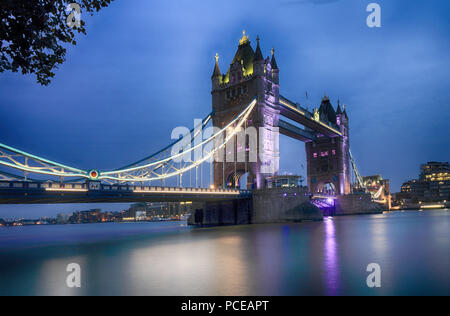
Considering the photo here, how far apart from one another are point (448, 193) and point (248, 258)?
141965 millimetres

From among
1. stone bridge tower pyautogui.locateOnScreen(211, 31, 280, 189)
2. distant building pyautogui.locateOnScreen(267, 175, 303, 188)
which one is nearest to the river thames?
distant building pyautogui.locateOnScreen(267, 175, 303, 188)

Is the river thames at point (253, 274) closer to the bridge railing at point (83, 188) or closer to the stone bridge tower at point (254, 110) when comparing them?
the bridge railing at point (83, 188)

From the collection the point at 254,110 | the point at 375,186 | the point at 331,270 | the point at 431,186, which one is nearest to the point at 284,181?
the point at 254,110

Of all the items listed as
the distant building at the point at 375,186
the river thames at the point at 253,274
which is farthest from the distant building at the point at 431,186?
the river thames at the point at 253,274

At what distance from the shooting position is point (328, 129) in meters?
69.8

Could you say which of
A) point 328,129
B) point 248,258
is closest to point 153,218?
point 328,129

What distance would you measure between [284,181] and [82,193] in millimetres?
26517

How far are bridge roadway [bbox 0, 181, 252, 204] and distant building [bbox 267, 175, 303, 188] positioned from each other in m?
10.6

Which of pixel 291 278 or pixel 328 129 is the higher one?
pixel 328 129

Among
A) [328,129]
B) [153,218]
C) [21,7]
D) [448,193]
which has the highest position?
[328,129]

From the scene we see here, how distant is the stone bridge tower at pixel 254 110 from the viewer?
4625 centimetres

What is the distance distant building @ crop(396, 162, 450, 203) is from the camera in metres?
129
